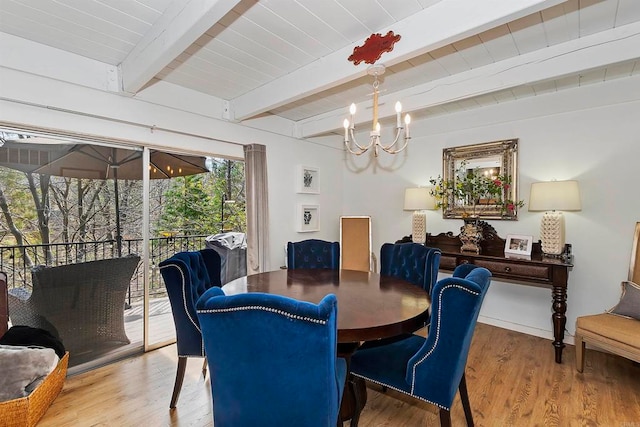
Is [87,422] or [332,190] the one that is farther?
[332,190]

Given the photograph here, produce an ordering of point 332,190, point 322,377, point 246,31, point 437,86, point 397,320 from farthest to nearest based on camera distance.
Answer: point 332,190
point 437,86
point 246,31
point 397,320
point 322,377

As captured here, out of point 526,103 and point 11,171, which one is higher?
point 526,103

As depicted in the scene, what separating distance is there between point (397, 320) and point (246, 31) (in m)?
2.01

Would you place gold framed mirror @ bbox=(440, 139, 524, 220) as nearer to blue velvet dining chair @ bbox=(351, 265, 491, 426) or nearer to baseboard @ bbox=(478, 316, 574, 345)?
baseboard @ bbox=(478, 316, 574, 345)

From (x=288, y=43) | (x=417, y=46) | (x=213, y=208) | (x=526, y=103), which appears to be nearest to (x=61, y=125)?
(x=213, y=208)

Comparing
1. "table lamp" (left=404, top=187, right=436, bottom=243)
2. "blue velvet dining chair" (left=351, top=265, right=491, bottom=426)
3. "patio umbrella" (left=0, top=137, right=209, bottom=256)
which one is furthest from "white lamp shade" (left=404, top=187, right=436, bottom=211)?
"patio umbrella" (left=0, top=137, right=209, bottom=256)

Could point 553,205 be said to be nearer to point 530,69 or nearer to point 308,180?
point 530,69

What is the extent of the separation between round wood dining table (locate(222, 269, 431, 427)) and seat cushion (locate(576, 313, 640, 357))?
1.44 metres

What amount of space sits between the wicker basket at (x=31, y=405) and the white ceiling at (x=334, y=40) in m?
2.14

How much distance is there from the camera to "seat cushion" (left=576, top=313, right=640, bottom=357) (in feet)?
7.26

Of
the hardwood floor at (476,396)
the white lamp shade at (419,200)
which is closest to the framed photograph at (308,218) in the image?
the white lamp shade at (419,200)

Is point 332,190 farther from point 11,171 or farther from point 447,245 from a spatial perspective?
point 11,171

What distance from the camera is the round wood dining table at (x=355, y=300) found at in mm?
1523

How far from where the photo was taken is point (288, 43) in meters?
2.27
